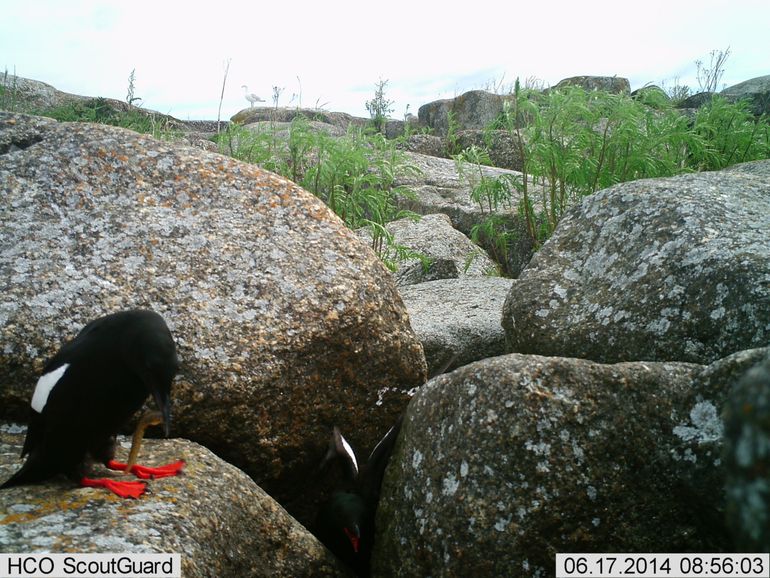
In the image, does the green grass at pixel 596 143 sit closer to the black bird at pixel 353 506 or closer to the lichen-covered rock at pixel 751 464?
the black bird at pixel 353 506

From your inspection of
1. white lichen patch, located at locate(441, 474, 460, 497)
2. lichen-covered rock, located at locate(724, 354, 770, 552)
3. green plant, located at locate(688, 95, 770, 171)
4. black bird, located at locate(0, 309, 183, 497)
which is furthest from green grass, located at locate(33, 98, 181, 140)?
lichen-covered rock, located at locate(724, 354, 770, 552)

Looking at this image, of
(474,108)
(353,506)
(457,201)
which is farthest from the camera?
(474,108)

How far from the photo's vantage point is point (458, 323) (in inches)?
211

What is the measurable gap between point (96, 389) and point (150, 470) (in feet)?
1.54

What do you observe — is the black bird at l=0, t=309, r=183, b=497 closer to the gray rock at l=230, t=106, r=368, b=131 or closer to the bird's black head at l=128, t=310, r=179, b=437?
the bird's black head at l=128, t=310, r=179, b=437

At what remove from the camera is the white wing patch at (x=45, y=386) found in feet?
9.70

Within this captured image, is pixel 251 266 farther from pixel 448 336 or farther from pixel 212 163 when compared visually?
pixel 448 336

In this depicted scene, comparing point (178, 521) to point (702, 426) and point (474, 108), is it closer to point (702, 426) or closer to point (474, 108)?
point (702, 426)

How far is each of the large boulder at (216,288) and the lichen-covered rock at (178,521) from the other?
14.0 inches

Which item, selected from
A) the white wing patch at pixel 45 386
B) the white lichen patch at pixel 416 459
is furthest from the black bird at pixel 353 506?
the white wing patch at pixel 45 386

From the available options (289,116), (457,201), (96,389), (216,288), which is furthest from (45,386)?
(289,116)

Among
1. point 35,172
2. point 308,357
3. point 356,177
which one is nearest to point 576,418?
point 308,357

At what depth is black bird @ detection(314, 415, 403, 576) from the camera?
3.64 meters

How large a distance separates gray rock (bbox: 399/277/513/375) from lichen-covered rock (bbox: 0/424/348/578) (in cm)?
187
